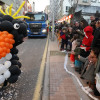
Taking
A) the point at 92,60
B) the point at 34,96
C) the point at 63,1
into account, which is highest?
the point at 63,1

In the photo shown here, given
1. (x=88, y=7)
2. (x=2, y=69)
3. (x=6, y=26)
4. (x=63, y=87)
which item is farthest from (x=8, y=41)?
(x=88, y=7)

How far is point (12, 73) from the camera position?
128 inches

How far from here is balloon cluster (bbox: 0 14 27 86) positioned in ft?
9.79

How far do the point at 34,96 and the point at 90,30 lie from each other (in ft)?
8.20

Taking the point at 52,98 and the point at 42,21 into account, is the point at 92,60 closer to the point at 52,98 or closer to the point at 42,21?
the point at 52,98

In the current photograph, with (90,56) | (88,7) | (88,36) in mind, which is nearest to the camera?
(90,56)

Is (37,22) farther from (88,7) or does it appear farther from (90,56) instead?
(88,7)

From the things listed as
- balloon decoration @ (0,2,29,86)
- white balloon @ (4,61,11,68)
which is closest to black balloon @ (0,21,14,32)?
balloon decoration @ (0,2,29,86)

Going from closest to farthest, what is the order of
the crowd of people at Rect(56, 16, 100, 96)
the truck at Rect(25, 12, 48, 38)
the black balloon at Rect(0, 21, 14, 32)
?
the black balloon at Rect(0, 21, 14, 32) → the crowd of people at Rect(56, 16, 100, 96) → the truck at Rect(25, 12, 48, 38)

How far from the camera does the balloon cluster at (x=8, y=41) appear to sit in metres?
2.99

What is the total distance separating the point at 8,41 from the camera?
3.03m

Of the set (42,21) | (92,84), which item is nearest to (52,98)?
(92,84)

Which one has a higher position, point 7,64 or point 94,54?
point 94,54

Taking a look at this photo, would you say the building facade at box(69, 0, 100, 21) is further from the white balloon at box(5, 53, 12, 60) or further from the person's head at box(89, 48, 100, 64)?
the white balloon at box(5, 53, 12, 60)
